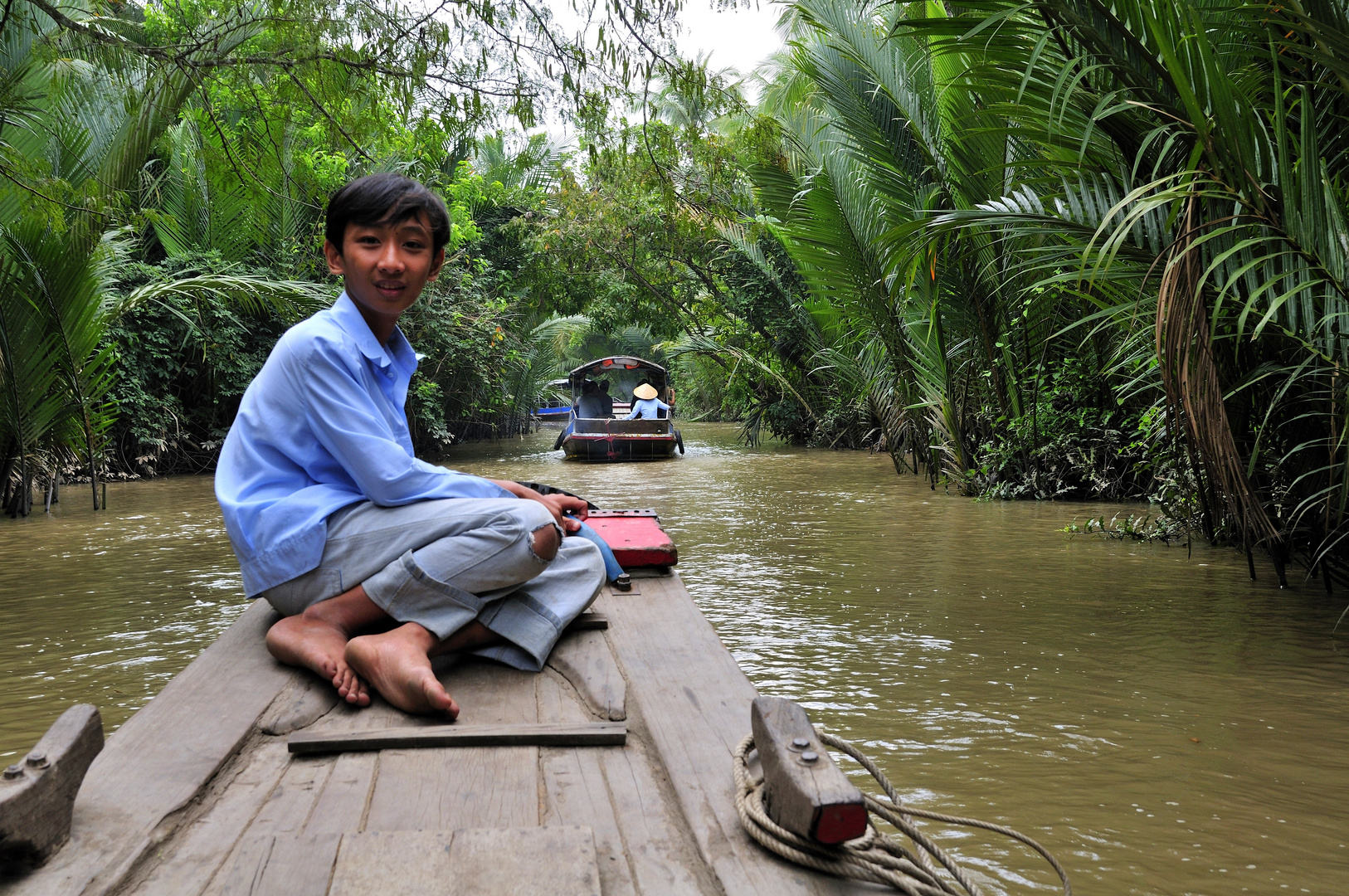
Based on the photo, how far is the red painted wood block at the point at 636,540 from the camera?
12.0ft

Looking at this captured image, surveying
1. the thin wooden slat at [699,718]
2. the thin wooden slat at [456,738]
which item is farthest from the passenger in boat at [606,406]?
the thin wooden slat at [456,738]

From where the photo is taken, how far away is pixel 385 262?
8.83 ft

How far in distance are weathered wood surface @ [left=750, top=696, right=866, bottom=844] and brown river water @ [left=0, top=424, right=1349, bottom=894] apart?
0.94m

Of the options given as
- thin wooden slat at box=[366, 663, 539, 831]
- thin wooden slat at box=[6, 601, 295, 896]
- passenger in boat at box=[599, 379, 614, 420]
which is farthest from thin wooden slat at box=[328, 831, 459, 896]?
passenger in boat at box=[599, 379, 614, 420]

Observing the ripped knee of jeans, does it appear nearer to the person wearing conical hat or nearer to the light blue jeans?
the light blue jeans

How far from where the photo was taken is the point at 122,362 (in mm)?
12570

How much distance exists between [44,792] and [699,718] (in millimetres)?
1168

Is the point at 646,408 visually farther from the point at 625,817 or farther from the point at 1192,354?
the point at 625,817

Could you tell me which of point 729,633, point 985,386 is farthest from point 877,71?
point 729,633

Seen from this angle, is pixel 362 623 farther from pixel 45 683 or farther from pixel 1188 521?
pixel 1188 521

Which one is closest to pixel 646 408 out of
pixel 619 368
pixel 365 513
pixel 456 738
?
pixel 619 368

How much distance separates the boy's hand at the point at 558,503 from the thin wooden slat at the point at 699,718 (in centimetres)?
32

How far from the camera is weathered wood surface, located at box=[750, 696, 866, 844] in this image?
1475 millimetres

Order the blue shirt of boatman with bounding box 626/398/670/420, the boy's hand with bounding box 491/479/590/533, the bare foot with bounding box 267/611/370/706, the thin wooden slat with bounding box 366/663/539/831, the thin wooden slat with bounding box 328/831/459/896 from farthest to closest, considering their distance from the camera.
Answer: the blue shirt of boatman with bounding box 626/398/670/420, the boy's hand with bounding box 491/479/590/533, the bare foot with bounding box 267/611/370/706, the thin wooden slat with bounding box 366/663/539/831, the thin wooden slat with bounding box 328/831/459/896
